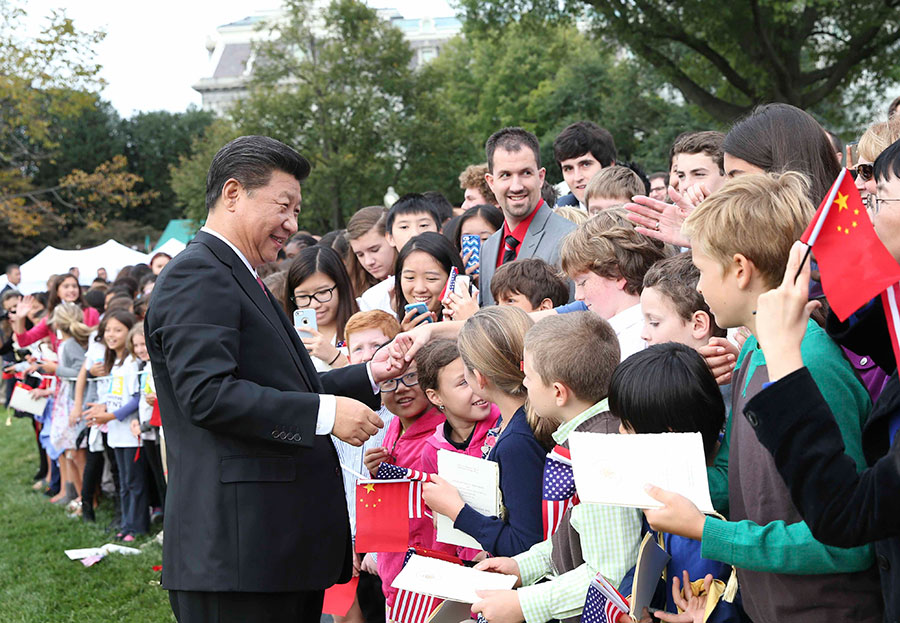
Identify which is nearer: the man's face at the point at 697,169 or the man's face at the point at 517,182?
the man's face at the point at 697,169

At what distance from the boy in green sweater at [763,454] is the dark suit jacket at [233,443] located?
4.16 ft

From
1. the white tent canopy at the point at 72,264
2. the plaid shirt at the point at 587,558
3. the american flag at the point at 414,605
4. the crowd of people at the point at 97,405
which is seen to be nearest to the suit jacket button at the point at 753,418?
the plaid shirt at the point at 587,558

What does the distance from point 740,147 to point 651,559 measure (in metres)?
1.59

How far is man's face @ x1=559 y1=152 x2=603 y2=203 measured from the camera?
20.7 feet

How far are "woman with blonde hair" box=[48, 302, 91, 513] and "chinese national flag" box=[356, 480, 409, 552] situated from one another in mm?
6431

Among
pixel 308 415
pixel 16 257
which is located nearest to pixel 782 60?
pixel 308 415

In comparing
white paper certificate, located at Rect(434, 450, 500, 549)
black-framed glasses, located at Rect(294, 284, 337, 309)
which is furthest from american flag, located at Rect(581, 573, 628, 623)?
black-framed glasses, located at Rect(294, 284, 337, 309)

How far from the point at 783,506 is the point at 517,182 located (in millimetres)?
3372

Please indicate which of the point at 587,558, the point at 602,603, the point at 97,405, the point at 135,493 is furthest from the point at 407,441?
the point at 97,405

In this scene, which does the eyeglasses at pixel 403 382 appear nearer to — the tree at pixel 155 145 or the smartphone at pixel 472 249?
the smartphone at pixel 472 249

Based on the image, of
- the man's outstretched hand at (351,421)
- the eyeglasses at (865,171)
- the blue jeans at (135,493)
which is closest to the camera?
the eyeglasses at (865,171)

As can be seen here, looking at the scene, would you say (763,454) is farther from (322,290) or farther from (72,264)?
(72,264)

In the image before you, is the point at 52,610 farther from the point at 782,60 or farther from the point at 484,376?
the point at 782,60

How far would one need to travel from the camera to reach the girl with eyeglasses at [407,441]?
3.98 metres
